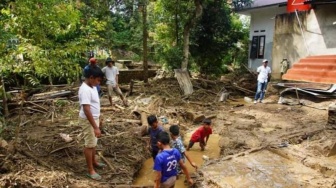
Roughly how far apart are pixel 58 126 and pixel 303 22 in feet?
37.4

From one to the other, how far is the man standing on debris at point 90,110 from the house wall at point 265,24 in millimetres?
15619

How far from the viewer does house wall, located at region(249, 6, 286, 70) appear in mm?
18391

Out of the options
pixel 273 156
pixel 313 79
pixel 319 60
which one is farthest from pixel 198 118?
pixel 313 79

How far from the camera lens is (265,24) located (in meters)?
19.0

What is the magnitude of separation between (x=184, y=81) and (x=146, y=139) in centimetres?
657

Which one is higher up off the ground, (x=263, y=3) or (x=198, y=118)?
(x=263, y=3)

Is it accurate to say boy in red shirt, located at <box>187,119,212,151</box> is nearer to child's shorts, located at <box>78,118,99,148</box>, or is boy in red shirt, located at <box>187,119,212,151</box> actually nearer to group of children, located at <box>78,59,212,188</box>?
group of children, located at <box>78,59,212,188</box>

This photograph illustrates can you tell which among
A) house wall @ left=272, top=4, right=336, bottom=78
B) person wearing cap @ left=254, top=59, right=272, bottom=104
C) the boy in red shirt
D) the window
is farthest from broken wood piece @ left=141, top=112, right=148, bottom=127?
the window

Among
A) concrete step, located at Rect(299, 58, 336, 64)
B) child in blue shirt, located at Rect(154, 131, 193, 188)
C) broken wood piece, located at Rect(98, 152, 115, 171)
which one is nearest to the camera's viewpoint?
concrete step, located at Rect(299, 58, 336, 64)

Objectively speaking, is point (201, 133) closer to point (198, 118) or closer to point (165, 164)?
point (198, 118)

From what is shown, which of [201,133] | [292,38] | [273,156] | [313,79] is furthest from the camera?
[292,38]

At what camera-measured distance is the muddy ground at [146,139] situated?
4.57 m

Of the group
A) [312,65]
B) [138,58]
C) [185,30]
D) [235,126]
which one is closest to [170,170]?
[312,65]

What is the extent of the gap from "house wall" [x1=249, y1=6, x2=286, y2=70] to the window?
223 mm
